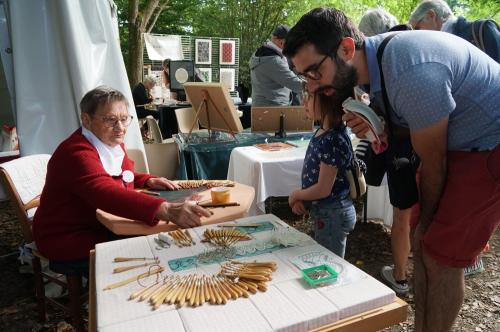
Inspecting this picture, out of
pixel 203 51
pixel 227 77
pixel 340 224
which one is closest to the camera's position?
pixel 340 224

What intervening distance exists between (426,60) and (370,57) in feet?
0.67

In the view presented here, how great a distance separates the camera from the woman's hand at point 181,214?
153 centimetres

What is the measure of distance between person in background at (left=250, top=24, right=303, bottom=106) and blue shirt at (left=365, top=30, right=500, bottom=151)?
8.37 feet

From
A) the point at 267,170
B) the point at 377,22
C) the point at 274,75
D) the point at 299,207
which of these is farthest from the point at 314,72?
the point at 274,75

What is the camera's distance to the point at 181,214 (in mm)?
1538

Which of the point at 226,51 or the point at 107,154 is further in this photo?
the point at 226,51

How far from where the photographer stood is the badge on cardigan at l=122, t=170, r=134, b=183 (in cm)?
200

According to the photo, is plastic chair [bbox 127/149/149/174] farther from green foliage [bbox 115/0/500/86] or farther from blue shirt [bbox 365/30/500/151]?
green foliage [bbox 115/0/500/86]

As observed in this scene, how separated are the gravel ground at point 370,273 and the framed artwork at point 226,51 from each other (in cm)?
751

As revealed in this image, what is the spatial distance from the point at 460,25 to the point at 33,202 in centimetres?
280

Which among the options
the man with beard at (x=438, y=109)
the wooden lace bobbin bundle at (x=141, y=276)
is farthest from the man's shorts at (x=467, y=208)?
the wooden lace bobbin bundle at (x=141, y=276)

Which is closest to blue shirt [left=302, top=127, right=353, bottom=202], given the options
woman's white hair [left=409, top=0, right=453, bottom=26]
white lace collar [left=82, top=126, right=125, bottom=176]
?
white lace collar [left=82, top=126, right=125, bottom=176]

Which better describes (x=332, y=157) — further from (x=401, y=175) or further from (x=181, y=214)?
(x=181, y=214)

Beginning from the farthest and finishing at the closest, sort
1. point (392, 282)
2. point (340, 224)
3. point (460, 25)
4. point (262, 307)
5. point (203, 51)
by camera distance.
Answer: point (203, 51), point (392, 282), point (460, 25), point (340, 224), point (262, 307)
